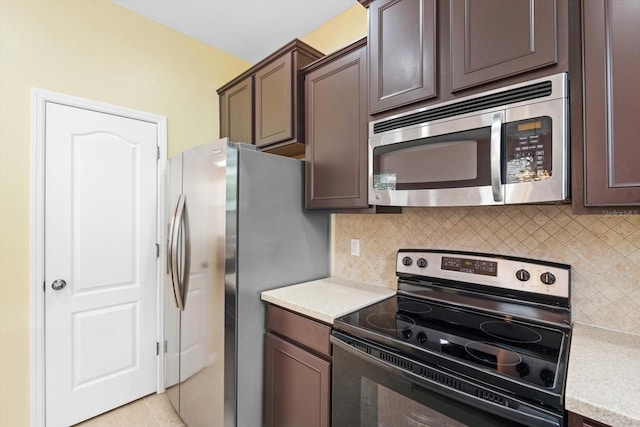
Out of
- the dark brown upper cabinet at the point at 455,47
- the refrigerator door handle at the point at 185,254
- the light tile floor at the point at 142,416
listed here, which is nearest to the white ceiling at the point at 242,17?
the dark brown upper cabinet at the point at 455,47

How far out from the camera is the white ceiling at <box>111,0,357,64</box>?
6.90 ft

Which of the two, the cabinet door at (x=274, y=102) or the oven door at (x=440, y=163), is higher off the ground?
the cabinet door at (x=274, y=102)

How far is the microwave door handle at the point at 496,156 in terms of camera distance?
3.58 ft

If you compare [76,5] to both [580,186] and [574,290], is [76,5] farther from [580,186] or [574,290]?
[574,290]

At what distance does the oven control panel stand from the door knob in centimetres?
214

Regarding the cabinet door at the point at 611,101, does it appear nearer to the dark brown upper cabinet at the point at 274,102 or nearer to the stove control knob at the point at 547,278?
the stove control knob at the point at 547,278

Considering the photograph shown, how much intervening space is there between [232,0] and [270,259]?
177cm

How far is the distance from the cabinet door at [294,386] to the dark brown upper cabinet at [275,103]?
1246 mm

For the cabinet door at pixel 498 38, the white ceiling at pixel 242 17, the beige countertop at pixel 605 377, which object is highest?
the white ceiling at pixel 242 17

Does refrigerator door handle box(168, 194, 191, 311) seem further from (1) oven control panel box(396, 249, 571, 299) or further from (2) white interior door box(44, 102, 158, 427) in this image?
(1) oven control panel box(396, 249, 571, 299)

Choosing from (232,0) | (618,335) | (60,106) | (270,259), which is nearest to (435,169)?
(618,335)

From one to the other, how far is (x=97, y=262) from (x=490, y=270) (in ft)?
8.05

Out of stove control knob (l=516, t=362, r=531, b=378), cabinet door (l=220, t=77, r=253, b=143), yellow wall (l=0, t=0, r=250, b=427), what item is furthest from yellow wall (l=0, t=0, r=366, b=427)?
stove control knob (l=516, t=362, r=531, b=378)

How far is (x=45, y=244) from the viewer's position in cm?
191
